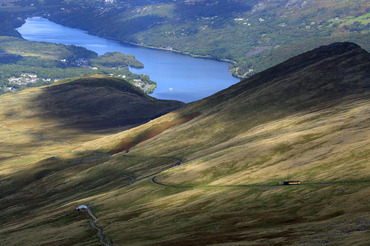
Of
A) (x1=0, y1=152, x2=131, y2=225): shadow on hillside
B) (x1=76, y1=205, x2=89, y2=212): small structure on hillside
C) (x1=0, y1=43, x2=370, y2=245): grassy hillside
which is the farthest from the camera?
(x1=0, y1=152, x2=131, y2=225): shadow on hillside

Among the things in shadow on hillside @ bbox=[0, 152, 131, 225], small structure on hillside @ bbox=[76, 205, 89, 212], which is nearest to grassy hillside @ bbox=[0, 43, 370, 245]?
shadow on hillside @ bbox=[0, 152, 131, 225]

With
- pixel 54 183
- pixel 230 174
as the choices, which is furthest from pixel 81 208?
pixel 54 183

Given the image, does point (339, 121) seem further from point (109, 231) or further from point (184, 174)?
point (109, 231)

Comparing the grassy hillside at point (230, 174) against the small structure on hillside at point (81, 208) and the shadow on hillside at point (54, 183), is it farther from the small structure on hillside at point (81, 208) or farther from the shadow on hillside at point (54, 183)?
the small structure on hillside at point (81, 208)

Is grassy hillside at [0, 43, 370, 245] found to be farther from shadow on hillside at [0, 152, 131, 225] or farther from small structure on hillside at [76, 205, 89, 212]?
small structure on hillside at [76, 205, 89, 212]

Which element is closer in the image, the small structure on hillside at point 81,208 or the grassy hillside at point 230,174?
the grassy hillside at point 230,174

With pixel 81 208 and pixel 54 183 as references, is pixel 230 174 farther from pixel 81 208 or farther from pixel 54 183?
pixel 54 183

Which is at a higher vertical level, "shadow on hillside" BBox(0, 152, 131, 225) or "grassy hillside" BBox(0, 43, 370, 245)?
"grassy hillside" BBox(0, 43, 370, 245)

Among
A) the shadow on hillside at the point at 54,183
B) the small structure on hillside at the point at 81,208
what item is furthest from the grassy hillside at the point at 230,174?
the small structure on hillside at the point at 81,208

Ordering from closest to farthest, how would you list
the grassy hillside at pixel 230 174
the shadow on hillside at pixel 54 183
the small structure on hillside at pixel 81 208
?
the grassy hillside at pixel 230 174, the small structure on hillside at pixel 81 208, the shadow on hillside at pixel 54 183
